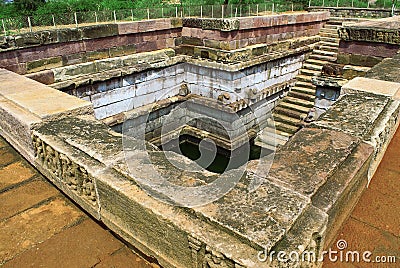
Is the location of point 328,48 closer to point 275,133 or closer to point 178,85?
point 275,133

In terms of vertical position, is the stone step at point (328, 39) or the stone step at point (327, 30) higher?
the stone step at point (327, 30)

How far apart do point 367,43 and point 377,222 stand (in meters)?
4.44

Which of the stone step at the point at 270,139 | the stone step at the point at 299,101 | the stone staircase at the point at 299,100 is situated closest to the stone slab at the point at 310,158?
the stone staircase at the point at 299,100

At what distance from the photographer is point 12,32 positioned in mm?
6426

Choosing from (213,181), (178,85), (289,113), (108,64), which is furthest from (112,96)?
(213,181)

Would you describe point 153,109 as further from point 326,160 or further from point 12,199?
point 326,160

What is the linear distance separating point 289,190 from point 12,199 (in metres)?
2.37

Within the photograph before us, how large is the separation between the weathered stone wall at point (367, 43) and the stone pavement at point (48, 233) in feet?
18.2

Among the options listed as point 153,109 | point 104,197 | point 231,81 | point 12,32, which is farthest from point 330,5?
point 104,197

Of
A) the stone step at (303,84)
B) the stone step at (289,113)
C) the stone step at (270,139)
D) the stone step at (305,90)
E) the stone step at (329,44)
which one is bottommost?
the stone step at (270,139)

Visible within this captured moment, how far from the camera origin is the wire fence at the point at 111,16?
21.9 ft

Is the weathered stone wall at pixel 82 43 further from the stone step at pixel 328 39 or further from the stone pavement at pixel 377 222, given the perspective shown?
the stone pavement at pixel 377 222

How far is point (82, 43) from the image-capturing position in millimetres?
7234

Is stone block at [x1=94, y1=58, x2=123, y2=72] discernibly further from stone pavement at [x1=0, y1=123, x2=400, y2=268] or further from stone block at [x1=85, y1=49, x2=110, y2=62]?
stone pavement at [x1=0, y1=123, x2=400, y2=268]
